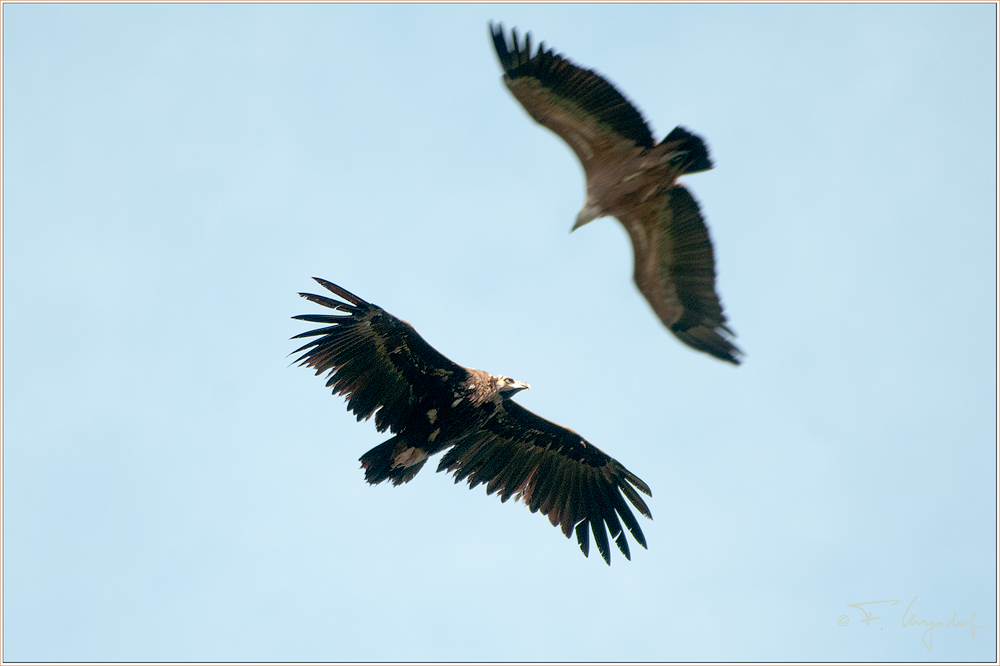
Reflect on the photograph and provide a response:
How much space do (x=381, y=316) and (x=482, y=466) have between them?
8.04ft

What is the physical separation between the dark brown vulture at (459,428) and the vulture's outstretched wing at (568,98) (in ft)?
10.1

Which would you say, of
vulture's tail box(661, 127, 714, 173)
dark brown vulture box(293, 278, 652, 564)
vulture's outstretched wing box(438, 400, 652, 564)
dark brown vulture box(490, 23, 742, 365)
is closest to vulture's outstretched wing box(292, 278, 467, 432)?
dark brown vulture box(293, 278, 652, 564)

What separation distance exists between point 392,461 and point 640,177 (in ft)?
14.8

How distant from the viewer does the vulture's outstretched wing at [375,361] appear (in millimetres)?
10055

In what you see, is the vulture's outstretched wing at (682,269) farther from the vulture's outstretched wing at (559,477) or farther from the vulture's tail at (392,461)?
the vulture's tail at (392,461)

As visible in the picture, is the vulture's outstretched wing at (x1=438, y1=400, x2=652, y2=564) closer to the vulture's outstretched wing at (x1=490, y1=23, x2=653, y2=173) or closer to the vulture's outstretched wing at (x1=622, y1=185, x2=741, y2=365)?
the vulture's outstretched wing at (x1=622, y1=185, x2=741, y2=365)

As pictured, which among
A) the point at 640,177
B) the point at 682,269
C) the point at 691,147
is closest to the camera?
the point at 691,147

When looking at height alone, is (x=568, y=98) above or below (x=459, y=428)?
above

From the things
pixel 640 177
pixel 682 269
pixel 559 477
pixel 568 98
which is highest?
pixel 568 98

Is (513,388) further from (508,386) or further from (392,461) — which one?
(392,461)

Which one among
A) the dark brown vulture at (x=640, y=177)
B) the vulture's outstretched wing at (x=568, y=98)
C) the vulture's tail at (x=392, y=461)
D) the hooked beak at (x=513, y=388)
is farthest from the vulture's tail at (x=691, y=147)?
the vulture's tail at (x=392, y=461)

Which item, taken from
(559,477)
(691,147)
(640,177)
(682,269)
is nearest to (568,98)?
(640,177)

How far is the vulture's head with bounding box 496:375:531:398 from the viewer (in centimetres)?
1079

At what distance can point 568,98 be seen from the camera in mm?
10719
